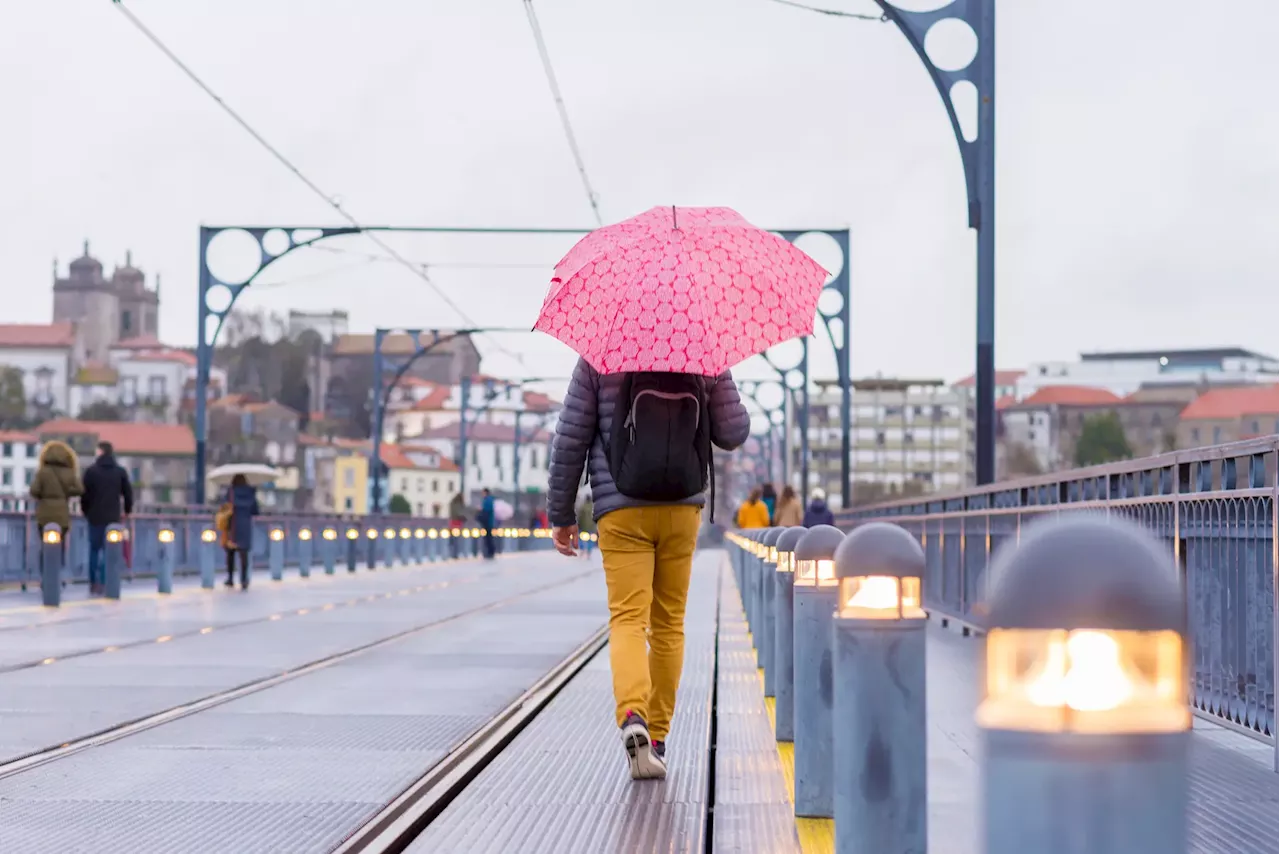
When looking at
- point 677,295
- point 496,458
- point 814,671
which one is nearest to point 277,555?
point 677,295

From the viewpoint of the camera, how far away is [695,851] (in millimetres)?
5863

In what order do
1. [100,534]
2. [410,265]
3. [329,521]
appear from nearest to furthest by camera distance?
[100,534] < [410,265] < [329,521]

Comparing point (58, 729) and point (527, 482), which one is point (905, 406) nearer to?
point (527, 482)

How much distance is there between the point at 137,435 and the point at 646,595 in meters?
167

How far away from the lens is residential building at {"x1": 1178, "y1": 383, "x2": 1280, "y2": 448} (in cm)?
18088

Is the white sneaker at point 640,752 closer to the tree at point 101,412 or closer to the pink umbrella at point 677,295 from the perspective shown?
the pink umbrella at point 677,295

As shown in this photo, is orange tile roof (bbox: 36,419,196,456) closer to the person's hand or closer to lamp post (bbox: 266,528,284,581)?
lamp post (bbox: 266,528,284,581)

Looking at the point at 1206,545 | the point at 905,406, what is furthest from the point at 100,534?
the point at 905,406

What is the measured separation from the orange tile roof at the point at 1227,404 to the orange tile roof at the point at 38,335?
4328 inches

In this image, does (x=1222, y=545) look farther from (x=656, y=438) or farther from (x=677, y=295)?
(x=677, y=295)

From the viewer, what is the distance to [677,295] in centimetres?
697

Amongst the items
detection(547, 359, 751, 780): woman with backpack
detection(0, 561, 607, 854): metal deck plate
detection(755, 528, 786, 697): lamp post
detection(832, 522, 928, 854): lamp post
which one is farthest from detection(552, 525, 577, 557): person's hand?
detection(832, 522, 928, 854): lamp post

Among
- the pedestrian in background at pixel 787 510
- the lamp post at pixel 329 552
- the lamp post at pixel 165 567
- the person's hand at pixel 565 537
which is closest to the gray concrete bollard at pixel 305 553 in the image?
the lamp post at pixel 329 552

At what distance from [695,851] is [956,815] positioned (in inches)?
43.0
